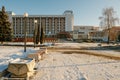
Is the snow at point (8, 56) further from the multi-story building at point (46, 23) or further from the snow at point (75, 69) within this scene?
the multi-story building at point (46, 23)

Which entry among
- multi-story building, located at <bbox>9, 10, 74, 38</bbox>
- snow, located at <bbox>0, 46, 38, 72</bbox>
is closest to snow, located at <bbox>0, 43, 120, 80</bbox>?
snow, located at <bbox>0, 46, 38, 72</bbox>

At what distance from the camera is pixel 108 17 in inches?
2228

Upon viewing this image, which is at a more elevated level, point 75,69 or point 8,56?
point 8,56

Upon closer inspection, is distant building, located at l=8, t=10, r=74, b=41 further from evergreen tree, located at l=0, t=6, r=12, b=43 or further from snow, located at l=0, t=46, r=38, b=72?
snow, located at l=0, t=46, r=38, b=72

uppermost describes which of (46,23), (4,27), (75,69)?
(46,23)

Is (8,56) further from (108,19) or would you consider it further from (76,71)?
(108,19)

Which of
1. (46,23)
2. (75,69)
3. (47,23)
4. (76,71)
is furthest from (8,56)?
(47,23)

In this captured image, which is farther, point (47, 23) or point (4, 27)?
point (47, 23)

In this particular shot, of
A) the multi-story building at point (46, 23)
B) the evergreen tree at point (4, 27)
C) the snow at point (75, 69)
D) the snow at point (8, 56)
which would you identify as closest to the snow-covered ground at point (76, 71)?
the snow at point (75, 69)

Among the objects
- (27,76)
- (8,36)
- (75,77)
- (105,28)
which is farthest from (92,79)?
(105,28)

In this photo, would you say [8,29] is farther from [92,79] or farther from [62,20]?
[62,20]

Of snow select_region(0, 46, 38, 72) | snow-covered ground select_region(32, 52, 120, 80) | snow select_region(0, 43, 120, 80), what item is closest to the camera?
snow-covered ground select_region(32, 52, 120, 80)

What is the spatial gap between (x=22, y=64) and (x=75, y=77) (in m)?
2.47

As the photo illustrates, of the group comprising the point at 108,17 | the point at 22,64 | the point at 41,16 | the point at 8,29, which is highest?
the point at 41,16
